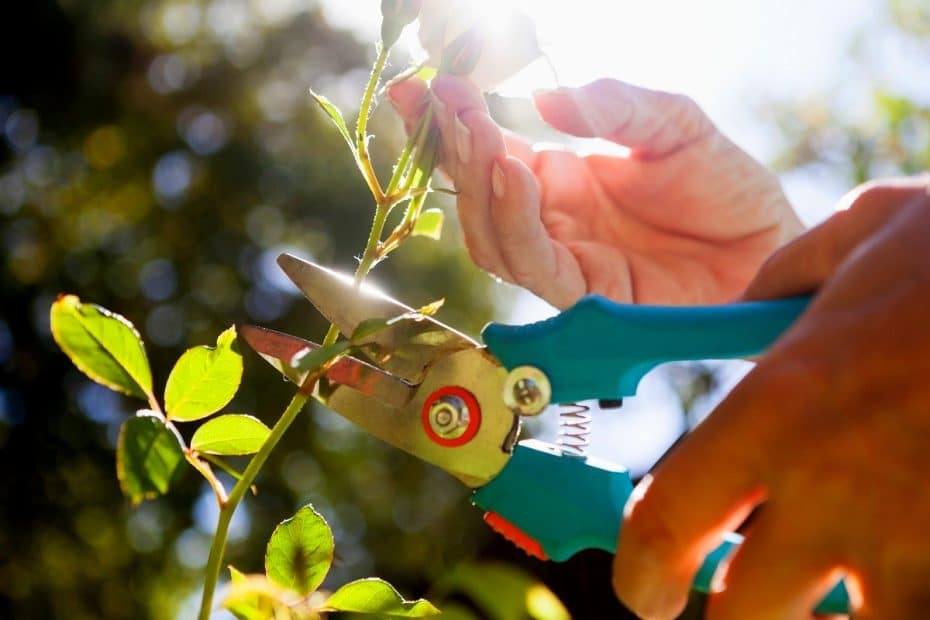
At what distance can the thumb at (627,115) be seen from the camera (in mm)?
907

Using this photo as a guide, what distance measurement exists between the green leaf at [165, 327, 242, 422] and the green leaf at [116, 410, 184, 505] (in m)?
0.06

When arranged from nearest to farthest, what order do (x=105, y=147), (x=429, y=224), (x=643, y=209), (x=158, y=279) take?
1. (x=429, y=224)
2. (x=643, y=209)
3. (x=158, y=279)
4. (x=105, y=147)

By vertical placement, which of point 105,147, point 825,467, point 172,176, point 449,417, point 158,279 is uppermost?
point 825,467

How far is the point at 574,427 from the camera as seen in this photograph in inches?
29.2

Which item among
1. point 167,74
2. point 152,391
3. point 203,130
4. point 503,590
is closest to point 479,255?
point 152,391

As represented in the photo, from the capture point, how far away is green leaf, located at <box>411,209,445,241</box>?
27.6 inches

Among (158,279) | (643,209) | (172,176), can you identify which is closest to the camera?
(643,209)

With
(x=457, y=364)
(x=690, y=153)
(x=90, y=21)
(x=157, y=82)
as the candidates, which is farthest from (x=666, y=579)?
(x=157, y=82)

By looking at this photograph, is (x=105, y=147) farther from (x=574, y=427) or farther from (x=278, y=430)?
(x=278, y=430)

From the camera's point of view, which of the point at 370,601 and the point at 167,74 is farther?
the point at 167,74

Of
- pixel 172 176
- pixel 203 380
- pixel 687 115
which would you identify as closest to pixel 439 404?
pixel 203 380

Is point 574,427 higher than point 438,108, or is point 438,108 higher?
point 438,108

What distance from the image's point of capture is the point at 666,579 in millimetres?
407

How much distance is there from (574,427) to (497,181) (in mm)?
192
